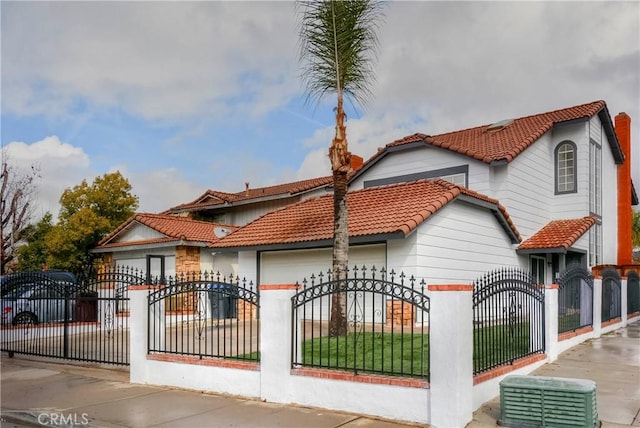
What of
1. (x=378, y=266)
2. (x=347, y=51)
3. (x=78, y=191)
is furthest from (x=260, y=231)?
(x=78, y=191)

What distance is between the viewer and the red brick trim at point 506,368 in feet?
26.6

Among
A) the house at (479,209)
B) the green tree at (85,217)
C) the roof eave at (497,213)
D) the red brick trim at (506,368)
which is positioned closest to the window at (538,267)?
the house at (479,209)

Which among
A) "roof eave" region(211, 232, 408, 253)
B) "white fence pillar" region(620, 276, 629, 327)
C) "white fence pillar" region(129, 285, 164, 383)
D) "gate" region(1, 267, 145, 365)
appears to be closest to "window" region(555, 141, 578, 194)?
"white fence pillar" region(620, 276, 629, 327)

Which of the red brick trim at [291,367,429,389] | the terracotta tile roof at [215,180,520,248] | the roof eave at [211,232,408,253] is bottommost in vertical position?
the red brick trim at [291,367,429,389]

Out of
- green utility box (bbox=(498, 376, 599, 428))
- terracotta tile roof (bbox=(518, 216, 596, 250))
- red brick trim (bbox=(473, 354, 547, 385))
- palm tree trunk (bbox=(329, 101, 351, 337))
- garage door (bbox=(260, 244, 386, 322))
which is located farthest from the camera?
terracotta tile roof (bbox=(518, 216, 596, 250))

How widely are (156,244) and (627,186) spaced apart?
67.7 feet

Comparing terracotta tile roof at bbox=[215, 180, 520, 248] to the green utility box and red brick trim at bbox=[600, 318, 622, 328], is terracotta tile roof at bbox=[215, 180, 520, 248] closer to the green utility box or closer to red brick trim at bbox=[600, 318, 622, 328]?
red brick trim at bbox=[600, 318, 622, 328]

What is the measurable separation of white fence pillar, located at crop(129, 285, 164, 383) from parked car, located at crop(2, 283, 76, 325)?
9.89 ft

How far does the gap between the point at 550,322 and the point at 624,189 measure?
60.2 ft

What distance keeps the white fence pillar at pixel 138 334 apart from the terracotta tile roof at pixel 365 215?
19.3ft

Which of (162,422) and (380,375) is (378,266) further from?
(162,422)

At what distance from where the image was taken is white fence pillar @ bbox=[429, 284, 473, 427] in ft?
23.5

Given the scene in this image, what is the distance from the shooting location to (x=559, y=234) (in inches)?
808

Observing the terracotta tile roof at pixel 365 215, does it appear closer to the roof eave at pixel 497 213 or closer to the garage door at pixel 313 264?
the roof eave at pixel 497 213
